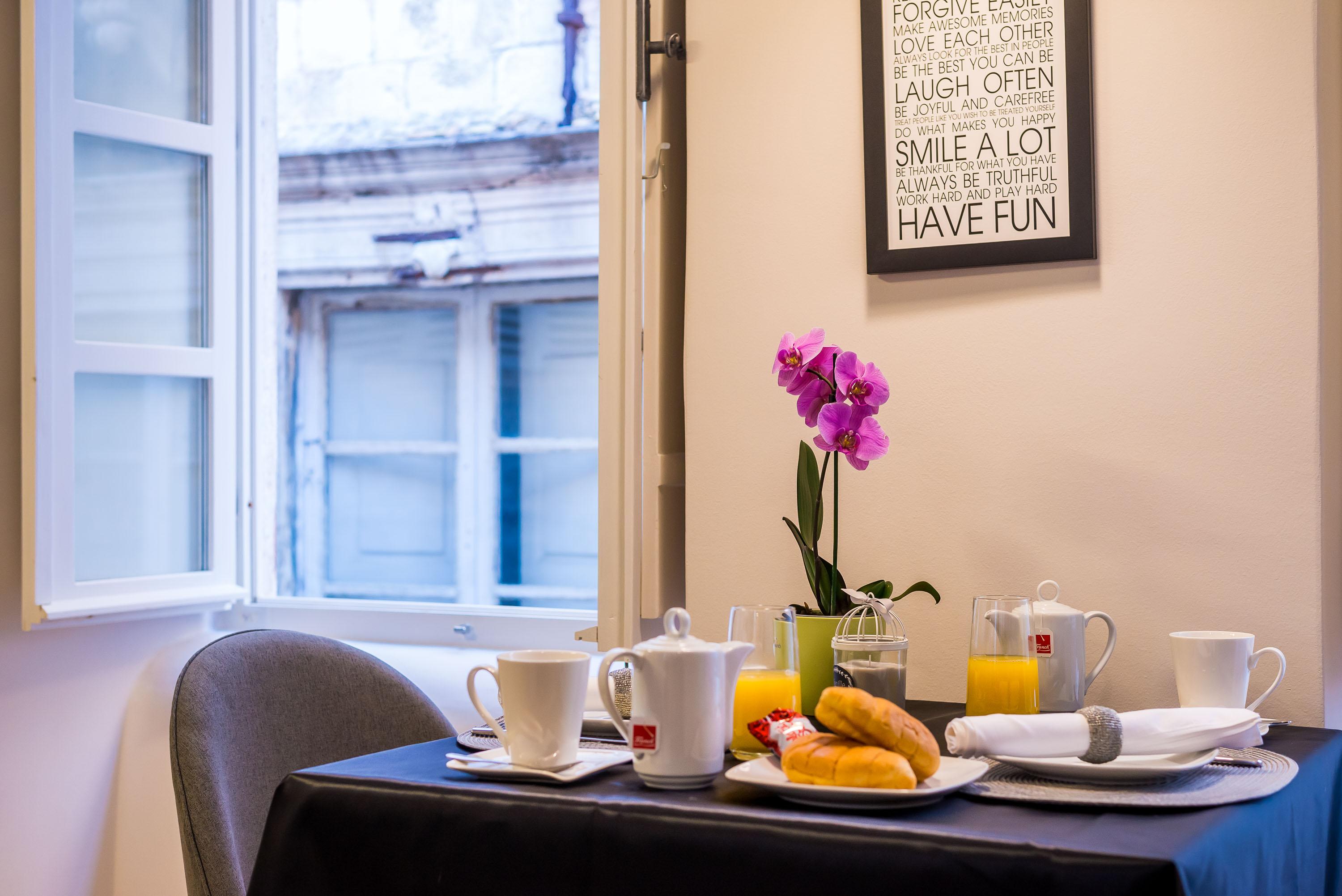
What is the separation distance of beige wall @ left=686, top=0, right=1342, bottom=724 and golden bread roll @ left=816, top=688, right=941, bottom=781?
27.2 inches

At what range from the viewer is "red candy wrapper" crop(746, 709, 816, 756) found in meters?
1.00

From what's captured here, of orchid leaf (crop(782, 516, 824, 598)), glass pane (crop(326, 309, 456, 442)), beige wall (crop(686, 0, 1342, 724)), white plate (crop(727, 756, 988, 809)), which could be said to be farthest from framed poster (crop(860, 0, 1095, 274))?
glass pane (crop(326, 309, 456, 442))

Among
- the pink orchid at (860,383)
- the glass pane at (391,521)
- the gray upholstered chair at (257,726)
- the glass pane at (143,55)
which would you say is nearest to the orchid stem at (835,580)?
the pink orchid at (860,383)

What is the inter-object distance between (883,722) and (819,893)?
5.9 inches

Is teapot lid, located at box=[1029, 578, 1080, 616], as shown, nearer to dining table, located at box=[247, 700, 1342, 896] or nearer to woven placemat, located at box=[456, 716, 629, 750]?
dining table, located at box=[247, 700, 1342, 896]

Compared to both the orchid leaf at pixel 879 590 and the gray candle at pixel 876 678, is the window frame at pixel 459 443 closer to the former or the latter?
the orchid leaf at pixel 879 590

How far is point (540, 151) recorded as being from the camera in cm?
256

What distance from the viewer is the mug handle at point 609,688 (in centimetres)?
92

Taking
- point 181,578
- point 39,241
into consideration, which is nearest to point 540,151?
point 39,241

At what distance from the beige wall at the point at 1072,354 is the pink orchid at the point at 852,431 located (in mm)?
319

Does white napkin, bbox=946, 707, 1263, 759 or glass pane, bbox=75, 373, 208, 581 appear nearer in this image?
white napkin, bbox=946, 707, 1263, 759

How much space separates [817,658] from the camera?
1.35 m

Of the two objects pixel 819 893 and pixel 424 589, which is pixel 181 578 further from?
pixel 819 893

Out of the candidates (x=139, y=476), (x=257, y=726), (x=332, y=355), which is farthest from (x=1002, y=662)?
(x=332, y=355)
